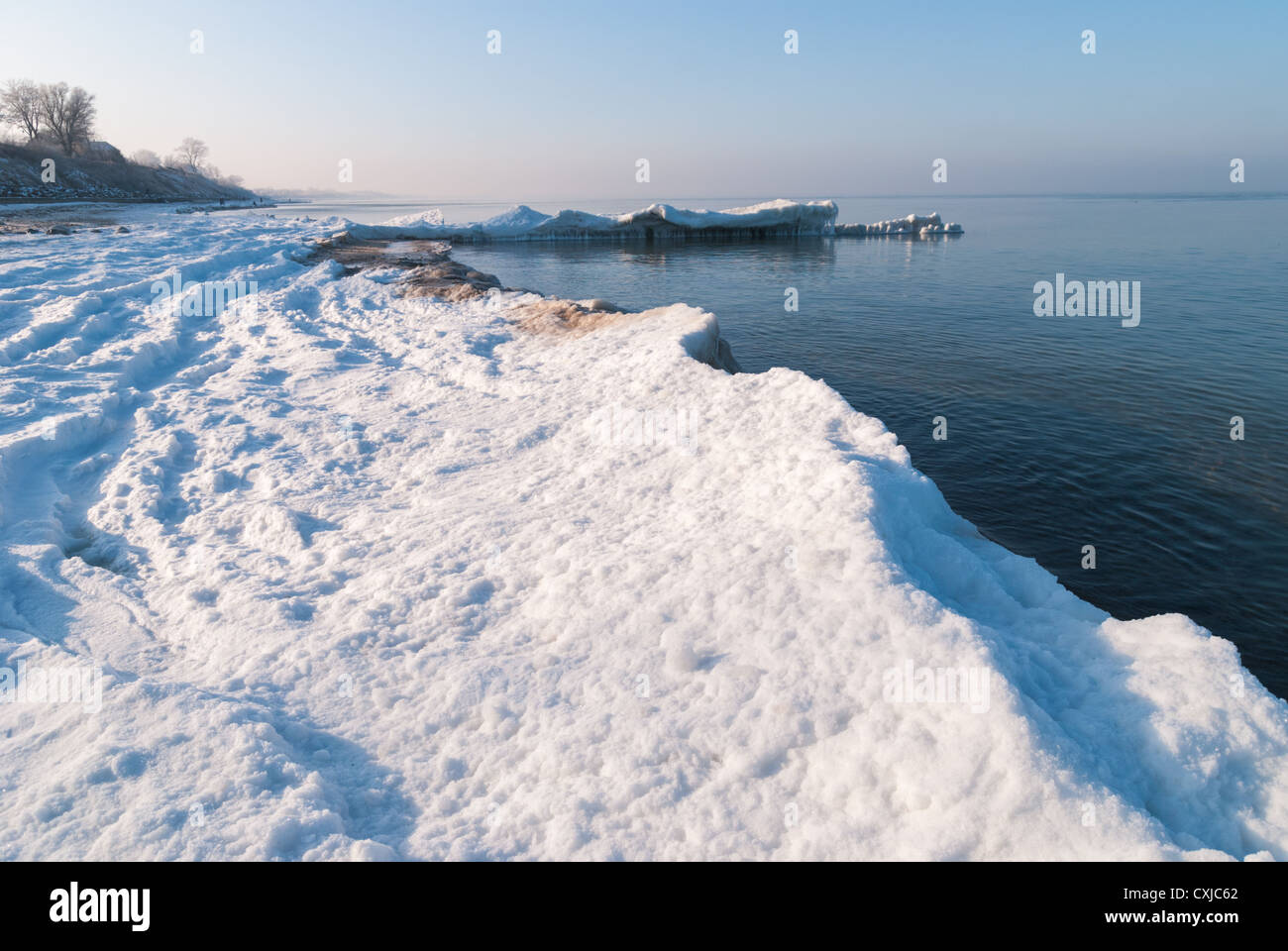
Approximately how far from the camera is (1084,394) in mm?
17859

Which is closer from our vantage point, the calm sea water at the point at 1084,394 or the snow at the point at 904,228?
the calm sea water at the point at 1084,394

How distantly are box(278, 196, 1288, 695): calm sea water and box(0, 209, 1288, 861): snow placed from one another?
4.69m

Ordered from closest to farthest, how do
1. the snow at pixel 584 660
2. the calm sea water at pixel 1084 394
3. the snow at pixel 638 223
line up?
the snow at pixel 584 660
the calm sea water at pixel 1084 394
the snow at pixel 638 223

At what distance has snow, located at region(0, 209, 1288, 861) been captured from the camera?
3979 millimetres

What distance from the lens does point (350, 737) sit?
486 centimetres

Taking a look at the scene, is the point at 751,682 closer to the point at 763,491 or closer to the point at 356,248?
the point at 763,491

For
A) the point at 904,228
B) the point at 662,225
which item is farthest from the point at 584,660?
the point at 904,228

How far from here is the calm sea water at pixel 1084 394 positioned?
32.9 ft

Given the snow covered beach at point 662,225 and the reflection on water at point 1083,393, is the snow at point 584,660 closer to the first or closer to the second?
the reflection on water at point 1083,393

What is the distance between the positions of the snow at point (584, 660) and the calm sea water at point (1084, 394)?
4.69 metres

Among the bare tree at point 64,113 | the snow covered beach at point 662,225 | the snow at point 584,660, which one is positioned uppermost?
the bare tree at point 64,113

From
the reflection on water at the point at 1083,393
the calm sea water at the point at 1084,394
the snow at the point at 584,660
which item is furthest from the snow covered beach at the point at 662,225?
the snow at the point at 584,660
